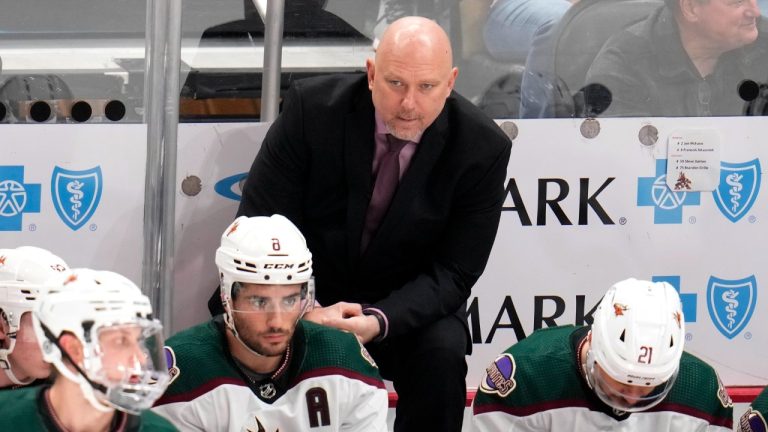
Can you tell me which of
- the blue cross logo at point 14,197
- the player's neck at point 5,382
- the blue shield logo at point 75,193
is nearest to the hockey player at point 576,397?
the player's neck at point 5,382

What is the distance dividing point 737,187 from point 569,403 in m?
1.04

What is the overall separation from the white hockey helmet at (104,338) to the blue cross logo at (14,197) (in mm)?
1262

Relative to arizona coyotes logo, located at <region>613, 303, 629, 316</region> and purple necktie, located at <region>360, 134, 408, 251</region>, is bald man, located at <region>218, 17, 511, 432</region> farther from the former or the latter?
arizona coyotes logo, located at <region>613, 303, 629, 316</region>

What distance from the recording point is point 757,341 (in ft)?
13.2

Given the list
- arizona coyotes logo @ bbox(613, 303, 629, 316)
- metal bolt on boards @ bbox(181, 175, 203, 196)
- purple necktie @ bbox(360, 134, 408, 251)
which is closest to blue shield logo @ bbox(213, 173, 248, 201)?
metal bolt on boards @ bbox(181, 175, 203, 196)

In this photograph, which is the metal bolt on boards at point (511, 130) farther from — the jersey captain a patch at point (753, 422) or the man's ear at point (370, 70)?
the jersey captain a patch at point (753, 422)

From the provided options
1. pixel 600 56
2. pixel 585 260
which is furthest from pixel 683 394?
pixel 600 56

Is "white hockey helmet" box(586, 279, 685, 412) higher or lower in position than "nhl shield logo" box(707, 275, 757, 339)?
higher

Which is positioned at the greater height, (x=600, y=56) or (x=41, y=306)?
(x=600, y=56)

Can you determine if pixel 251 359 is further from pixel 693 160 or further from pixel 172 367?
pixel 693 160

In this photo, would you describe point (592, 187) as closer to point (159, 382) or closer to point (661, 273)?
point (661, 273)

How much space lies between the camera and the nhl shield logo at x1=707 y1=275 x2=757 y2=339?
13.2ft

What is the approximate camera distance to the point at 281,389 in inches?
124

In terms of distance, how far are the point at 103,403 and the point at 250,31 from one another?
1.67 meters
